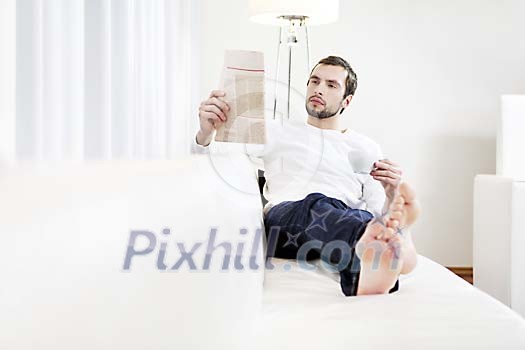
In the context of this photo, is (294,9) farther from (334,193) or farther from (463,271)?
(463,271)

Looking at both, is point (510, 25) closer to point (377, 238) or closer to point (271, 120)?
point (271, 120)

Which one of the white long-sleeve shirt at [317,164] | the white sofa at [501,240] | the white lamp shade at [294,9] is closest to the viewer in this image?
the white long-sleeve shirt at [317,164]

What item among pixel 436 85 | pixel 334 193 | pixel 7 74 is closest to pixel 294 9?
pixel 436 85

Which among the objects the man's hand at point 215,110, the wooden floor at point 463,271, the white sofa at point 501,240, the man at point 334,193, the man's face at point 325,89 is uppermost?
the man's face at point 325,89

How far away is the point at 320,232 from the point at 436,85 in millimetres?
2626

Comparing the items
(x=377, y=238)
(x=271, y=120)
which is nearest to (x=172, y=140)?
(x=271, y=120)

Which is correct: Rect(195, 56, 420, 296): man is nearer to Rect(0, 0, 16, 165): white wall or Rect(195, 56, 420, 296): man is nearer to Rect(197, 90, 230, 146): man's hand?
Rect(197, 90, 230, 146): man's hand

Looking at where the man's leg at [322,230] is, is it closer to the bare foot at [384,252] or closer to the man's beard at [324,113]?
the bare foot at [384,252]

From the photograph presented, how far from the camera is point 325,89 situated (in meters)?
1.98

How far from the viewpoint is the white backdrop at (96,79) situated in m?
1.33

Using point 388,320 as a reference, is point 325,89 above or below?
above

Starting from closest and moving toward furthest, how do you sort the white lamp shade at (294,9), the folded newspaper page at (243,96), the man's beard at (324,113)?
the folded newspaper page at (243,96)
the man's beard at (324,113)
the white lamp shade at (294,9)

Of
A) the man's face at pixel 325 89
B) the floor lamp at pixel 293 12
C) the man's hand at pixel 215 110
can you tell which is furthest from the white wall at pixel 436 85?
the man's hand at pixel 215 110

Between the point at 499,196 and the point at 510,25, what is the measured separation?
4.74 feet
